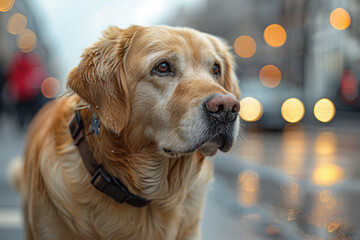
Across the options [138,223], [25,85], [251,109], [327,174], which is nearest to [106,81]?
[138,223]

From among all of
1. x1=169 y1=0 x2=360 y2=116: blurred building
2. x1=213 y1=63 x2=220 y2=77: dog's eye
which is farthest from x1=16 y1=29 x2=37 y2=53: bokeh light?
x1=213 y1=63 x2=220 y2=77: dog's eye

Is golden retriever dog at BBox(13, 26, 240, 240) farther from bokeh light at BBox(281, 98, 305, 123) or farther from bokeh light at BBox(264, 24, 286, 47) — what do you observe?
bokeh light at BBox(264, 24, 286, 47)

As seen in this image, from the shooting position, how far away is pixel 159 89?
2879 mm

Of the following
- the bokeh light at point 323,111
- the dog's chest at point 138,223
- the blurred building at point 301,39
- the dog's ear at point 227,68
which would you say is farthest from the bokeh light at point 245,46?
the dog's chest at point 138,223

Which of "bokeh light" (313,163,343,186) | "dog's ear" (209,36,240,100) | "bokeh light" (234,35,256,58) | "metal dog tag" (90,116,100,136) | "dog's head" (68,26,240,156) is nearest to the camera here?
"dog's head" (68,26,240,156)

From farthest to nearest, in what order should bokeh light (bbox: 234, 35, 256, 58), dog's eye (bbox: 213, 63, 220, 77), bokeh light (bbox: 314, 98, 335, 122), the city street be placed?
bokeh light (bbox: 234, 35, 256, 58)
bokeh light (bbox: 314, 98, 335, 122)
the city street
dog's eye (bbox: 213, 63, 220, 77)

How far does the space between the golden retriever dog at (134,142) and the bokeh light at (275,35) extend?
4792 cm

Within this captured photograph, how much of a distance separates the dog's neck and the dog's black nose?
37 cm

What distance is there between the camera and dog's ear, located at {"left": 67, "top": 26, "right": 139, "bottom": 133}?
2.78m

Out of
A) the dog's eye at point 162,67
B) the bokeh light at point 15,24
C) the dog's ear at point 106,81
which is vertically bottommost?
the bokeh light at point 15,24

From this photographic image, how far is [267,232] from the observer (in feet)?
14.3

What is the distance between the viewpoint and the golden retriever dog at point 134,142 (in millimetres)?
2729

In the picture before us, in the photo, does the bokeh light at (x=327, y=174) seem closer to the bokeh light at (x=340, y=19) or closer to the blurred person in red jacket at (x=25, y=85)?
the blurred person in red jacket at (x=25, y=85)

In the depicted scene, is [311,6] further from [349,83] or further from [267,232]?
[267,232]
